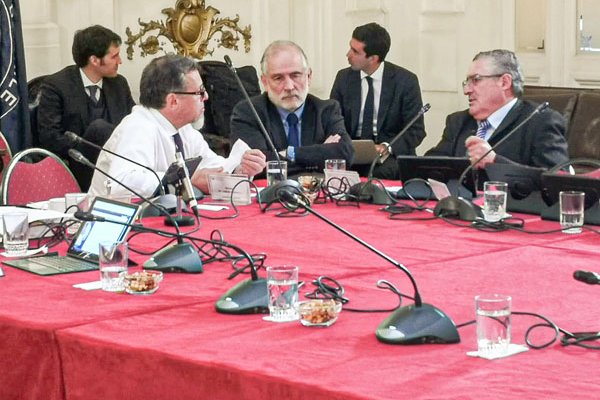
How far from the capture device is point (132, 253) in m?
3.39

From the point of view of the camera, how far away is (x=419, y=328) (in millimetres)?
2289

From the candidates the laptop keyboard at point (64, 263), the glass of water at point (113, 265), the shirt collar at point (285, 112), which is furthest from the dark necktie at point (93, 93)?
the glass of water at point (113, 265)

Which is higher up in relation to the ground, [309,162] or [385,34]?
[385,34]

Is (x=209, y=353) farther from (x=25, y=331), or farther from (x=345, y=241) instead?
(x=345, y=241)

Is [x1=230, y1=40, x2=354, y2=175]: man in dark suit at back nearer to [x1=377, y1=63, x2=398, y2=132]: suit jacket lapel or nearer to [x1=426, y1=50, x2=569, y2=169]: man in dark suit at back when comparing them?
[x1=426, y1=50, x2=569, y2=169]: man in dark suit at back

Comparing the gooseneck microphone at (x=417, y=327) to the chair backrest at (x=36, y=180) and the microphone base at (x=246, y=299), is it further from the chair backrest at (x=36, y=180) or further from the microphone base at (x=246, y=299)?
the chair backrest at (x=36, y=180)

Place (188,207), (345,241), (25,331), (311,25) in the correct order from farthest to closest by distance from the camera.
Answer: (311,25), (188,207), (345,241), (25,331)

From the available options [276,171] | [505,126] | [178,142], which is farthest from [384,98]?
[276,171]

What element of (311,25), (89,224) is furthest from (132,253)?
(311,25)

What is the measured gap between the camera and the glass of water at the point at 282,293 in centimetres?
250

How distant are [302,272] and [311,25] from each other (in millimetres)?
5717

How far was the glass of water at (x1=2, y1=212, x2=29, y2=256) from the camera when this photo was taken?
3363mm

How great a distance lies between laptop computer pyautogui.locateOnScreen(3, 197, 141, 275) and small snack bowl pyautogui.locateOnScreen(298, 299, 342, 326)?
2.73ft

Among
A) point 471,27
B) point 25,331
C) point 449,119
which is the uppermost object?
point 471,27
